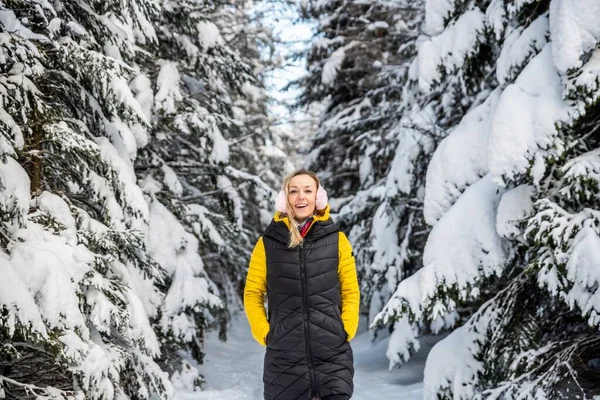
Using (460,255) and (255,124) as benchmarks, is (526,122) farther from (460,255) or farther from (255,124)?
(255,124)

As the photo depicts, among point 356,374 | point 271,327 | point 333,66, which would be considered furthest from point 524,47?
point 333,66

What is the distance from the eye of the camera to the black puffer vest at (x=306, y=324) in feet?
10.1

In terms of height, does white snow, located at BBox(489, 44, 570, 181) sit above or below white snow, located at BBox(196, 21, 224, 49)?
below

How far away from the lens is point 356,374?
10.8 m

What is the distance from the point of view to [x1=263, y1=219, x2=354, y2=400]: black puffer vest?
3.08m

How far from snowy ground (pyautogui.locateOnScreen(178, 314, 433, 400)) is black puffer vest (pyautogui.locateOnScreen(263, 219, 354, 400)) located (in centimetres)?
504

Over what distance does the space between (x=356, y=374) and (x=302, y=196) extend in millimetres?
8382

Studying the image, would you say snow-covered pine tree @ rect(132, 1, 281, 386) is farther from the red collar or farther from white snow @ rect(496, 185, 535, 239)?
white snow @ rect(496, 185, 535, 239)

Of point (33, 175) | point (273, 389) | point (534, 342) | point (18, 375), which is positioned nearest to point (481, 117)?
point (534, 342)

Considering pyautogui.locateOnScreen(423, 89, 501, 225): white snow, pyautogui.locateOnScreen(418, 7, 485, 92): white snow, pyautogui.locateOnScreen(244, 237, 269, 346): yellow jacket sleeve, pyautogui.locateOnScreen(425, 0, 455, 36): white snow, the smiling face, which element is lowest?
pyautogui.locateOnScreen(244, 237, 269, 346): yellow jacket sleeve

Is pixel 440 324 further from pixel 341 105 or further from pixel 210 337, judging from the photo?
pixel 210 337

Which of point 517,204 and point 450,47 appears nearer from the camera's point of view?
point 517,204

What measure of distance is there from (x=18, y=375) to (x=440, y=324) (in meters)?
6.74

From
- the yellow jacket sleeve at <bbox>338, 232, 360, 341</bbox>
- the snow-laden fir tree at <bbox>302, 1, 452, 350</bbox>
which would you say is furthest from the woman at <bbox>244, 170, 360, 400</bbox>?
the snow-laden fir tree at <bbox>302, 1, 452, 350</bbox>
